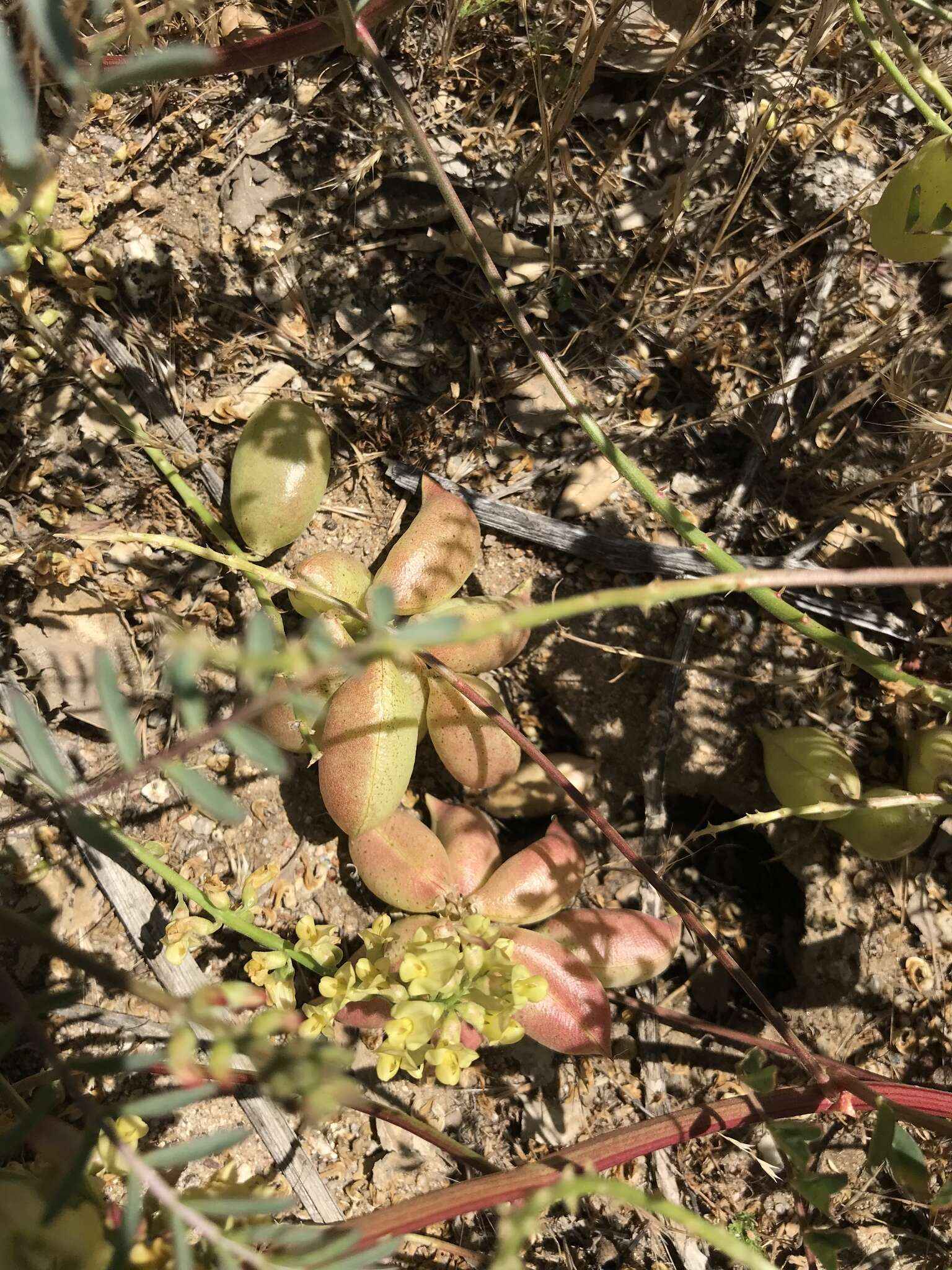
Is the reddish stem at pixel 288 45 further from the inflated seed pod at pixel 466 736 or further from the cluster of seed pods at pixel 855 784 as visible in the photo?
the cluster of seed pods at pixel 855 784

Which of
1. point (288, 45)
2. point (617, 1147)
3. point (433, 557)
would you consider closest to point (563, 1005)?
point (617, 1147)

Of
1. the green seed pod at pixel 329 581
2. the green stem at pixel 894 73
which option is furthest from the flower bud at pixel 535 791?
the green stem at pixel 894 73

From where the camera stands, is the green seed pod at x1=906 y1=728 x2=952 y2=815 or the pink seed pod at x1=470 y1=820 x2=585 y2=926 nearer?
the pink seed pod at x1=470 y1=820 x2=585 y2=926

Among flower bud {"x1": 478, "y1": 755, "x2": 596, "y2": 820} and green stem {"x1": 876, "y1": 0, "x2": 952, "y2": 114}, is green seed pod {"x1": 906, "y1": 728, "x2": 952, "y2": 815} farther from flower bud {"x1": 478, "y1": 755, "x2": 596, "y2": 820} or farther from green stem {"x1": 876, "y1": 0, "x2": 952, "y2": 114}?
green stem {"x1": 876, "y1": 0, "x2": 952, "y2": 114}

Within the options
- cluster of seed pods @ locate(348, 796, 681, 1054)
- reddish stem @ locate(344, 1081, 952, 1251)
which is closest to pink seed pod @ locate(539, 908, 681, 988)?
cluster of seed pods @ locate(348, 796, 681, 1054)

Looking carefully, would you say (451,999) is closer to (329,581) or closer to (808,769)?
(329,581)

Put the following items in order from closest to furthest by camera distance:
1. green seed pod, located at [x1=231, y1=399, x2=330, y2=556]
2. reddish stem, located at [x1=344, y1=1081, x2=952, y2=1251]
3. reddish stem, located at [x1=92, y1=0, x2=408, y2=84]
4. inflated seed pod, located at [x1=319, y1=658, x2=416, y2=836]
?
reddish stem, located at [x1=344, y1=1081, x2=952, y2=1251]
reddish stem, located at [x1=92, y1=0, x2=408, y2=84]
inflated seed pod, located at [x1=319, y1=658, x2=416, y2=836]
green seed pod, located at [x1=231, y1=399, x2=330, y2=556]
